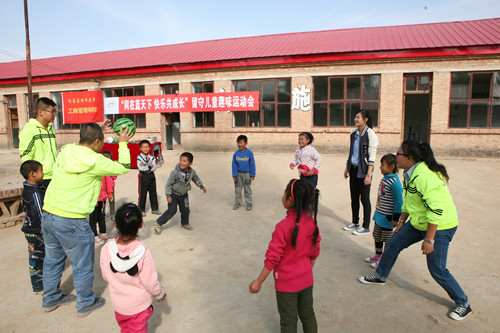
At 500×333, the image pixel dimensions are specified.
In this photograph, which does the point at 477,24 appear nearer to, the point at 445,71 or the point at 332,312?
the point at 445,71

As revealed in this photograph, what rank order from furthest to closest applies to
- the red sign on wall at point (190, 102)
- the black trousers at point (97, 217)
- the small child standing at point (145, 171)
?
the red sign on wall at point (190, 102)
the small child standing at point (145, 171)
the black trousers at point (97, 217)

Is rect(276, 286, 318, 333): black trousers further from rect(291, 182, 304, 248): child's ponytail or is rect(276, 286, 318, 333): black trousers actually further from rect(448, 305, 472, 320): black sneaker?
rect(448, 305, 472, 320): black sneaker

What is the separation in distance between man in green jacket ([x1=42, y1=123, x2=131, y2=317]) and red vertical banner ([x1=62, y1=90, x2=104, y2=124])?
15.3 meters

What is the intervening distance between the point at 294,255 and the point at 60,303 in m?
2.51

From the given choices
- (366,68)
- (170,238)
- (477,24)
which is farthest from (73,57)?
(477,24)

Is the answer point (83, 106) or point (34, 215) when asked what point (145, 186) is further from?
point (83, 106)

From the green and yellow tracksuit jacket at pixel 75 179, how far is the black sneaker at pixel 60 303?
96 centimetres

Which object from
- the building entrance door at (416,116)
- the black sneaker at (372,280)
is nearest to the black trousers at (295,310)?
the black sneaker at (372,280)

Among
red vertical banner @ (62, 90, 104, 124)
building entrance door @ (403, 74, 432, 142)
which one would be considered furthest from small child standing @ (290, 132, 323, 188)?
building entrance door @ (403, 74, 432, 142)

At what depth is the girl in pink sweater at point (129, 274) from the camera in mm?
2203

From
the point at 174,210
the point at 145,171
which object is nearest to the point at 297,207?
the point at 174,210

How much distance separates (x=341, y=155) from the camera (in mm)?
13898

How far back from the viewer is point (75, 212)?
2867 mm

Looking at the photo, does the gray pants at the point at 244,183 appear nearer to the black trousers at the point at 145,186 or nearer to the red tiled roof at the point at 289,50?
the black trousers at the point at 145,186
